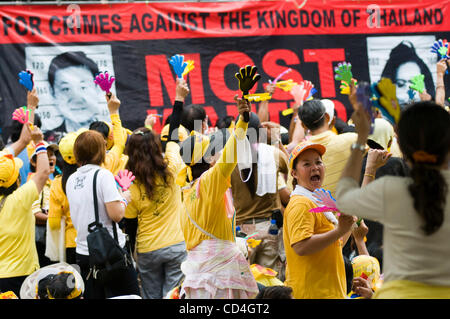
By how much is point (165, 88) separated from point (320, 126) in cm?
331

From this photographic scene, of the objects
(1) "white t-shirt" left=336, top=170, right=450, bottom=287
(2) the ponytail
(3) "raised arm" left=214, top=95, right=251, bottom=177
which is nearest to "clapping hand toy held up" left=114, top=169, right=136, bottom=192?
(3) "raised arm" left=214, top=95, right=251, bottom=177

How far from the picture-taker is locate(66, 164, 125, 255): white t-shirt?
4395 millimetres

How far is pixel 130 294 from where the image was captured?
444 cm

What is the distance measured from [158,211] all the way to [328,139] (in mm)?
1641

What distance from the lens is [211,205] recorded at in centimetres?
354

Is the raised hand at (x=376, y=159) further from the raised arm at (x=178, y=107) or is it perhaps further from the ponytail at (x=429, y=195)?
the raised arm at (x=178, y=107)

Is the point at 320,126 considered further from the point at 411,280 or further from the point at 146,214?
the point at 411,280

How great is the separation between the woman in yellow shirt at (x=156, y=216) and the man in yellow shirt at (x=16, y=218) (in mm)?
885

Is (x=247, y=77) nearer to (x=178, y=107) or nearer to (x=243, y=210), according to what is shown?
(x=178, y=107)

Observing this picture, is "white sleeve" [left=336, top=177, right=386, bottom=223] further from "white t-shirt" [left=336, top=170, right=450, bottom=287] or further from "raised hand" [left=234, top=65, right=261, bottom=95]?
"raised hand" [left=234, top=65, right=261, bottom=95]

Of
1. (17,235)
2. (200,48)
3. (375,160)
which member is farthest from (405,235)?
(200,48)

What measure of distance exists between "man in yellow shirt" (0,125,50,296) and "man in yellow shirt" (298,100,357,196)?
2202 millimetres

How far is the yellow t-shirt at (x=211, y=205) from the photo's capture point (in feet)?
11.2
